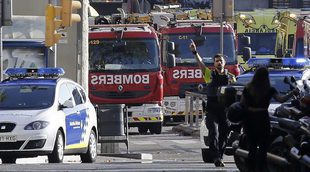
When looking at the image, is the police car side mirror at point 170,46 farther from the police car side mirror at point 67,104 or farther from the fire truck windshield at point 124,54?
the police car side mirror at point 67,104

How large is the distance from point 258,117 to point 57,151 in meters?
6.76

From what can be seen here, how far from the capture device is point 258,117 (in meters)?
14.7

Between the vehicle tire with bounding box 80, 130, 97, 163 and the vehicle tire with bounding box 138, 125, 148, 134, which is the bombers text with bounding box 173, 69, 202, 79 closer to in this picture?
the vehicle tire with bounding box 138, 125, 148, 134

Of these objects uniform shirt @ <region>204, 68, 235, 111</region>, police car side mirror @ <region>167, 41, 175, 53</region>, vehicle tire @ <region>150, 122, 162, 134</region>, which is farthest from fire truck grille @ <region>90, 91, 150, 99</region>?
uniform shirt @ <region>204, 68, 235, 111</region>

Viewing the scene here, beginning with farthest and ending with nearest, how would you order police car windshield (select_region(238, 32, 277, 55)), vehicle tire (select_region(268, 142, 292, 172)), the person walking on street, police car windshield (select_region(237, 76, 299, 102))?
police car windshield (select_region(238, 32, 277, 55)), police car windshield (select_region(237, 76, 299, 102)), the person walking on street, vehicle tire (select_region(268, 142, 292, 172))

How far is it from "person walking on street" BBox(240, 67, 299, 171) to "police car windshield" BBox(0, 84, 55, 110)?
6834 mm

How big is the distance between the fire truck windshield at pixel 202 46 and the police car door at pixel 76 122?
39.0ft

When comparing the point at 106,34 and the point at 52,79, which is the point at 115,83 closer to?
the point at 106,34

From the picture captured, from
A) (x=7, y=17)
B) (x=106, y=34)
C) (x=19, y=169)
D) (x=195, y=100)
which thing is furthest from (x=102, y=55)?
(x=19, y=169)

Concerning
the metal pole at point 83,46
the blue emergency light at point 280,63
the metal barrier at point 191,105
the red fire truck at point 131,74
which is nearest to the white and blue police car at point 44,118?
the blue emergency light at point 280,63

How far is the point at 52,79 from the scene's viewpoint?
22.2 m

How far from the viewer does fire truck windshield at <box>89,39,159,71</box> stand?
1266 inches

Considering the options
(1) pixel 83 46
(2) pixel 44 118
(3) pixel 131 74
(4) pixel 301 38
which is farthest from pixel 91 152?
(4) pixel 301 38

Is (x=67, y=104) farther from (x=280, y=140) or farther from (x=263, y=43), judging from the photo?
(x=263, y=43)
